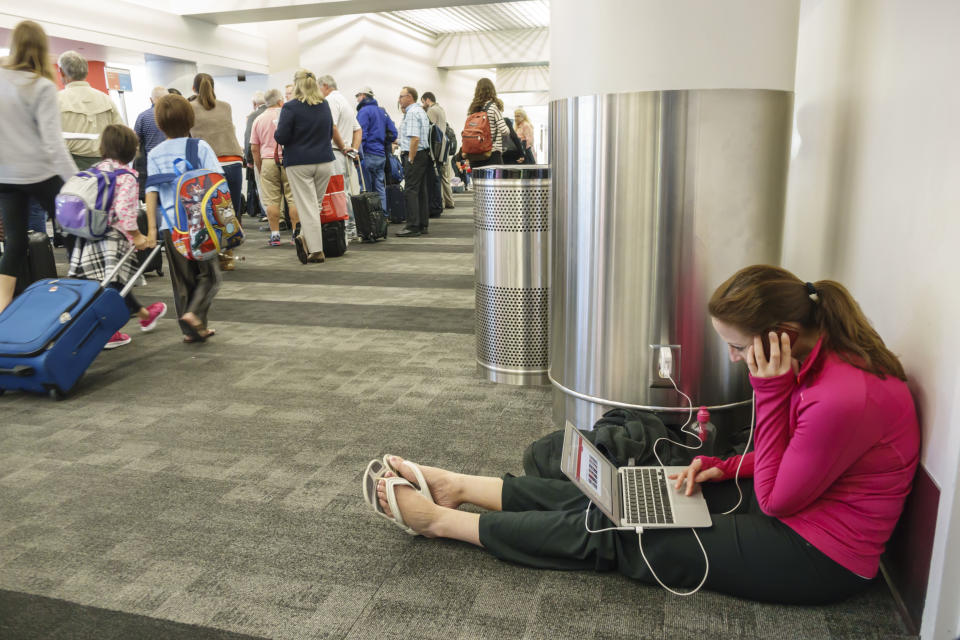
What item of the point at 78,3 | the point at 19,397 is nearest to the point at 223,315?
the point at 19,397

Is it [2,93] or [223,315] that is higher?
[2,93]

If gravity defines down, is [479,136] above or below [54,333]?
above

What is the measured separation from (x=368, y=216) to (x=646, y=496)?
7152mm

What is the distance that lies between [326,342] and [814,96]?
2967mm

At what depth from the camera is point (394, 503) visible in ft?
7.16

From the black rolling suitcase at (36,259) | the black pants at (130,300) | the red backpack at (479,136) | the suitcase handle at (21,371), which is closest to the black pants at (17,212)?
the black rolling suitcase at (36,259)

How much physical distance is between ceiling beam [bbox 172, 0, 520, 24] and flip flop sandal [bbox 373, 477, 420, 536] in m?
10.3

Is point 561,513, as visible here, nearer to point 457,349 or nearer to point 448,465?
point 448,465

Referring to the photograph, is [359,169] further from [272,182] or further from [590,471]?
[590,471]

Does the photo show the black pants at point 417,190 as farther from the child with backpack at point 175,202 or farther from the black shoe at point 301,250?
the child with backpack at point 175,202

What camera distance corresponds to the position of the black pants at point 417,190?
8961 mm

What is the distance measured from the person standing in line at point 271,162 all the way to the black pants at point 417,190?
4.68 feet

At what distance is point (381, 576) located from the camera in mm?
2104

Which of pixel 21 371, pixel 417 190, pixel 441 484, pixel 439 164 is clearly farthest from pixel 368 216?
pixel 441 484
